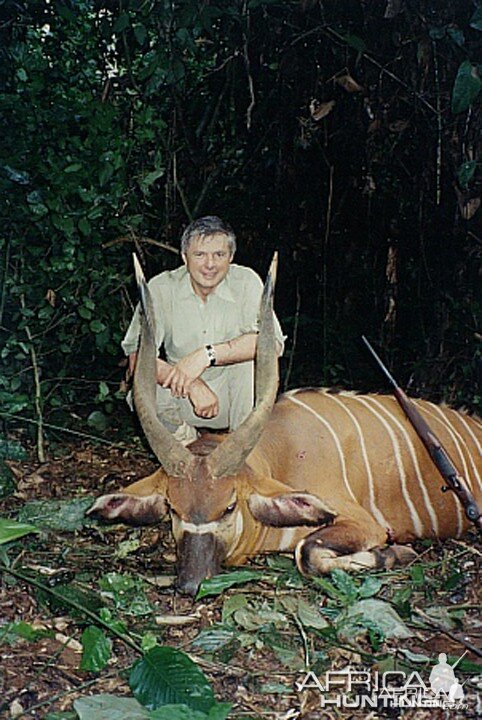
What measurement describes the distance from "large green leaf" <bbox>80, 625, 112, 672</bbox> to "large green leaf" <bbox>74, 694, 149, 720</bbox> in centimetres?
19

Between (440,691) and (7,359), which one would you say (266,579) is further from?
(7,359)

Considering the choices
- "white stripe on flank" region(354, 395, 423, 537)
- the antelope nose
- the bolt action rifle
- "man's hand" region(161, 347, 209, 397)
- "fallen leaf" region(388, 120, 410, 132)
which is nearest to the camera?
the antelope nose

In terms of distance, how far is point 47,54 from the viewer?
405 centimetres

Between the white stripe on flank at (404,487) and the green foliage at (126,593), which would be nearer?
the green foliage at (126,593)

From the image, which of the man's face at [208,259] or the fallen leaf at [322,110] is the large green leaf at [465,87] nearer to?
the man's face at [208,259]

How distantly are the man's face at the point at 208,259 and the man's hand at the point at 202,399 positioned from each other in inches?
11.2

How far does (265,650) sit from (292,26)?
9.36 feet

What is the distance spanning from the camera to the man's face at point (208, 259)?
9.78 feet

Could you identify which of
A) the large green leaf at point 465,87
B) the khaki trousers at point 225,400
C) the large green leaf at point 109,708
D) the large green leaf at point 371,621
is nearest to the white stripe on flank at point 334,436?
the khaki trousers at point 225,400

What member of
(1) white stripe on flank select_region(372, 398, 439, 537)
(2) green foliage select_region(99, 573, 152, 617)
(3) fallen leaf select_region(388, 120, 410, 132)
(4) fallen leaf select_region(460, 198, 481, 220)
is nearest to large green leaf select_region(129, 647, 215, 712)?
(2) green foliage select_region(99, 573, 152, 617)

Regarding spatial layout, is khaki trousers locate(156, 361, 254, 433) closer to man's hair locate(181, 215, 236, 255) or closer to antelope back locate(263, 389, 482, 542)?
antelope back locate(263, 389, 482, 542)

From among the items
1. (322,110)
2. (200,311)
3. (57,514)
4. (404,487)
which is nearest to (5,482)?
(57,514)

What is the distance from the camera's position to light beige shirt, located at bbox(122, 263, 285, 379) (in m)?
3.04

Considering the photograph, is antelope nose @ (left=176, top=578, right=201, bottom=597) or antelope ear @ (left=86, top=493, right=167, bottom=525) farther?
antelope ear @ (left=86, top=493, right=167, bottom=525)
